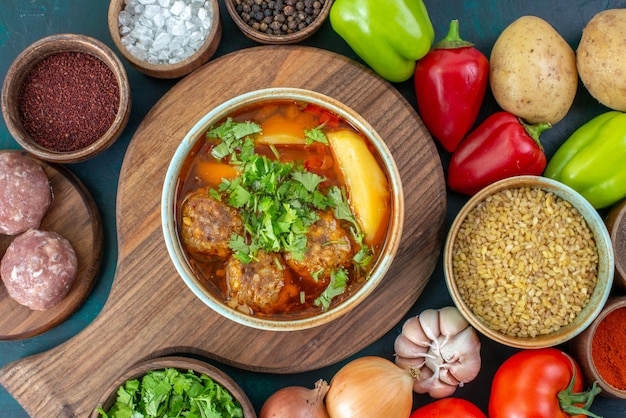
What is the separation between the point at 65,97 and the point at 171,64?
51cm

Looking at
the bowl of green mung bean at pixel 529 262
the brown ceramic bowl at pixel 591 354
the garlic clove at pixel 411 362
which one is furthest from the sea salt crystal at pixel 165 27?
the brown ceramic bowl at pixel 591 354

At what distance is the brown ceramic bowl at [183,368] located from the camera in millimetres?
2621

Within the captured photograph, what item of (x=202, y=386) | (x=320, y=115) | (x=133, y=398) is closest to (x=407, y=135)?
(x=320, y=115)

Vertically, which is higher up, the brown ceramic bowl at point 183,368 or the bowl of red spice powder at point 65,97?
the bowl of red spice powder at point 65,97

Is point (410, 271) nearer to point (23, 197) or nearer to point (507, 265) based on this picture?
point (507, 265)

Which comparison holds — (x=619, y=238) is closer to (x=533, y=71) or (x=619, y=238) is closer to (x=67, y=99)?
(x=533, y=71)

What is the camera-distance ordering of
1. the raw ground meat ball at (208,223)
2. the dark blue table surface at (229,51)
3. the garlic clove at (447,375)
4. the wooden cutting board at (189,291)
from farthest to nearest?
the dark blue table surface at (229,51), the garlic clove at (447,375), the wooden cutting board at (189,291), the raw ground meat ball at (208,223)

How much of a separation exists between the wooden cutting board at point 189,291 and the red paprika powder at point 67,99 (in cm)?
24

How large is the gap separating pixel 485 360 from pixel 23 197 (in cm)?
222

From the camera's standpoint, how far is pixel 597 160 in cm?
287

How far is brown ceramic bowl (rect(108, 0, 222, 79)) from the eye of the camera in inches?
109

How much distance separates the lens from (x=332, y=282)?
2494 mm

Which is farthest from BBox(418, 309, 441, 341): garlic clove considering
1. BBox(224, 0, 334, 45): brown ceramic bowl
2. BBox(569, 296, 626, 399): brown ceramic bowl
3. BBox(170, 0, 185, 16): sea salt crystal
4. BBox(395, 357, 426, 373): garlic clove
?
BBox(170, 0, 185, 16): sea salt crystal

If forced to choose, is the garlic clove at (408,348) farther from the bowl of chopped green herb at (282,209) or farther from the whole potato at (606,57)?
the whole potato at (606,57)
